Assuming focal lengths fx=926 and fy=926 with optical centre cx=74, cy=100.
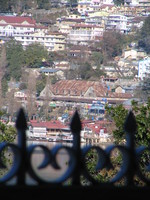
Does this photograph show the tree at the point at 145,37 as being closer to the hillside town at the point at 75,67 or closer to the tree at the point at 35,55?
the hillside town at the point at 75,67

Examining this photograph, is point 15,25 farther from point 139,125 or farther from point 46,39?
point 139,125

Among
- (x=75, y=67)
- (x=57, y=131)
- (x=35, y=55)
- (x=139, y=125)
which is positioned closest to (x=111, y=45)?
(x=75, y=67)

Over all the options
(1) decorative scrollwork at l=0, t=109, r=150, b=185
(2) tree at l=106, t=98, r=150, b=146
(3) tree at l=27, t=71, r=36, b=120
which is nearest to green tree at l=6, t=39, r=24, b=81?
(3) tree at l=27, t=71, r=36, b=120

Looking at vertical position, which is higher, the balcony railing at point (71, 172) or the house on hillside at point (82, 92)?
the house on hillside at point (82, 92)

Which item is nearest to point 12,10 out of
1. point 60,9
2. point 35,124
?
point 60,9

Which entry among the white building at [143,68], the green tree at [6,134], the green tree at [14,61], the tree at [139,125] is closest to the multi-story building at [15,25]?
the green tree at [14,61]

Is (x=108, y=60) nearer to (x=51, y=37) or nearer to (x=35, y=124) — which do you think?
(x=51, y=37)

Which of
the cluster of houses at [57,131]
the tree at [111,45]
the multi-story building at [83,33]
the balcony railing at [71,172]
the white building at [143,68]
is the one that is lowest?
the balcony railing at [71,172]
